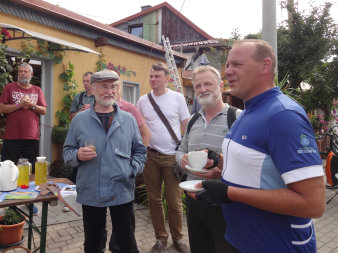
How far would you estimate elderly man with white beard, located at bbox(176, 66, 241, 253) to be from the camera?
2238mm

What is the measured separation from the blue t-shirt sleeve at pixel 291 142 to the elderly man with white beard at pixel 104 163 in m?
1.58

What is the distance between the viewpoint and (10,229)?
3363mm

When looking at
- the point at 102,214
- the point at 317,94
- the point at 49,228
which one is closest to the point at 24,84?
the point at 49,228

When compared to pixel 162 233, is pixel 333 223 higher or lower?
lower

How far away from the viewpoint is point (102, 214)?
2666 mm

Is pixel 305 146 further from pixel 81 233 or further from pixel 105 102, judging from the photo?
pixel 81 233

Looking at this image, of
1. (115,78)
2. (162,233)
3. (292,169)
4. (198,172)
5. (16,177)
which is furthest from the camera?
(162,233)

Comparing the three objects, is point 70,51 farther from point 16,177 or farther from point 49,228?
point 16,177

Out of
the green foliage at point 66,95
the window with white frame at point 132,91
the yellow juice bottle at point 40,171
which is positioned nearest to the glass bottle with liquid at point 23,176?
the yellow juice bottle at point 40,171

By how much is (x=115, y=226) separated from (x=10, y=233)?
1.50 m

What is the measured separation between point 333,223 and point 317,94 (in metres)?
9.49

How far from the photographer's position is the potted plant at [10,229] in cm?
335

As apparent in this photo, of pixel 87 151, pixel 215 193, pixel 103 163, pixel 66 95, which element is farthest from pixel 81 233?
pixel 66 95

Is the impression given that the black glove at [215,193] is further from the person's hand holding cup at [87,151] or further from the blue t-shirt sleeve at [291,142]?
the person's hand holding cup at [87,151]
